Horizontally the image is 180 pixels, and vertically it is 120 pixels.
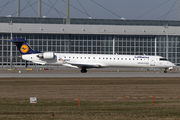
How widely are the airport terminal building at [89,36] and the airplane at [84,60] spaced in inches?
908

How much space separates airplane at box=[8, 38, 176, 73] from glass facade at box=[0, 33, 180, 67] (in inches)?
933

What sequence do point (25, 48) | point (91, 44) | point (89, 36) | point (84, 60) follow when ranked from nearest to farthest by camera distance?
point (25, 48), point (84, 60), point (89, 36), point (91, 44)

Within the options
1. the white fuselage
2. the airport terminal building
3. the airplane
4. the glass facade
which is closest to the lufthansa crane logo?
the airplane

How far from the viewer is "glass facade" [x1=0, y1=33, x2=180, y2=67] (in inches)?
2697

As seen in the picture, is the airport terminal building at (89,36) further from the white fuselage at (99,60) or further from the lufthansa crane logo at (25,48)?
the white fuselage at (99,60)

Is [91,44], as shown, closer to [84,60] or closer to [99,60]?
[84,60]

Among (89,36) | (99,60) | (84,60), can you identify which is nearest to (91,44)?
(89,36)

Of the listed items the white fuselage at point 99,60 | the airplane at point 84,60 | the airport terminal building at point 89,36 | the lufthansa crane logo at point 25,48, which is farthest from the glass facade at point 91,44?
the white fuselage at point 99,60

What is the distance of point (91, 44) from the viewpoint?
70938mm

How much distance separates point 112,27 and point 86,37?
23.3ft

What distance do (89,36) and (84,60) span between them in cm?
2611

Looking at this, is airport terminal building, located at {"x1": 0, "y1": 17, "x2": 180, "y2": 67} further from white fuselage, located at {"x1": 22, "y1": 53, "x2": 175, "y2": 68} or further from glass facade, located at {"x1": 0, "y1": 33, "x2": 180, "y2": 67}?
white fuselage, located at {"x1": 22, "y1": 53, "x2": 175, "y2": 68}

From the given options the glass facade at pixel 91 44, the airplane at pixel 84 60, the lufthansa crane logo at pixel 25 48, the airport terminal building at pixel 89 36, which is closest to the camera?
the airplane at pixel 84 60

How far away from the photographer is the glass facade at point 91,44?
225ft
